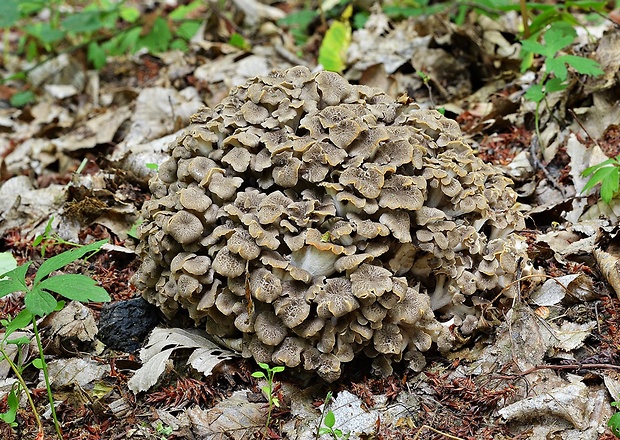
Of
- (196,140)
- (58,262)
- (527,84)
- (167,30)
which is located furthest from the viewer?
(167,30)

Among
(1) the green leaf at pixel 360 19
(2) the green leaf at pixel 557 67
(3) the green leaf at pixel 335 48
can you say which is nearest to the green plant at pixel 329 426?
(2) the green leaf at pixel 557 67

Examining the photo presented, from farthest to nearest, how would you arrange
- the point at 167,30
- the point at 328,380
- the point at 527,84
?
the point at 167,30, the point at 527,84, the point at 328,380

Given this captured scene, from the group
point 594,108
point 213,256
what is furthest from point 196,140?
point 594,108

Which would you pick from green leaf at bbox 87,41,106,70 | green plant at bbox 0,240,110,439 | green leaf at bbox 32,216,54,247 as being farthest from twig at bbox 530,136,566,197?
green leaf at bbox 87,41,106,70

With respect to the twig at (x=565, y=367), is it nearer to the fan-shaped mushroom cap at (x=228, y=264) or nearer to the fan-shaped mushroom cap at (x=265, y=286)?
the fan-shaped mushroom cap at (x=265, y=286)

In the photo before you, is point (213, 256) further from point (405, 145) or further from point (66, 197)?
point (66, 197)

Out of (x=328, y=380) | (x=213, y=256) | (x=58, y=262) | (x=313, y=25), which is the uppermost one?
(x=58, y=262)

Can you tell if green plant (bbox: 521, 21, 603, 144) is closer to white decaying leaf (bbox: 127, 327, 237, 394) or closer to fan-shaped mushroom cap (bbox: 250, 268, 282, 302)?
fan-shaped mushroom cap (bbox: 250, 268, 282, 302)
